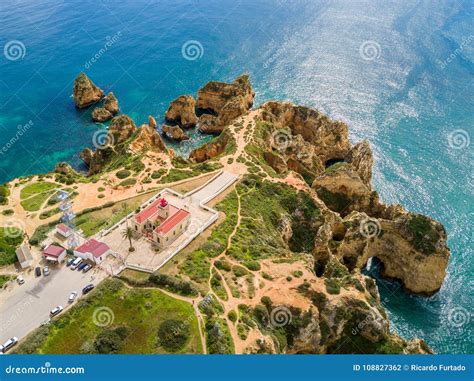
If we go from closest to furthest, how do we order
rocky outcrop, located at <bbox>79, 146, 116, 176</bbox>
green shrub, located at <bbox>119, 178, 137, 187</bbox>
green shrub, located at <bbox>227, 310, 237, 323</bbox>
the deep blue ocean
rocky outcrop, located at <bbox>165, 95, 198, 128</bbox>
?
green shrub, located at <bbox>227, 310, 237, 323</bbox> < green shrub, located at <bbox>119, 178, 137, 187</bbox> < the deep blue ocean < rocky outcrop, located at <bbox>79, 146, 116, 176</bbox> < rocky outcrop, located at <bbox>165, 95, 198, 128</bbox>

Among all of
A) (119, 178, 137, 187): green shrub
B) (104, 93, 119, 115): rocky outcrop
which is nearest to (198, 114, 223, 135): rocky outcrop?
(104, 93, 119, 115): rocky outcrop

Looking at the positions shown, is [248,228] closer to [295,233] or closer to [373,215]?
[295,233]

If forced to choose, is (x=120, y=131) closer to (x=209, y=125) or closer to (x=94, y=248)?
(x=209, y=125)

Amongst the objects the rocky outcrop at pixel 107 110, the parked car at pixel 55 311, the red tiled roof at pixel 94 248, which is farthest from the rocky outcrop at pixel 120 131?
the parked car at pixel 55 311

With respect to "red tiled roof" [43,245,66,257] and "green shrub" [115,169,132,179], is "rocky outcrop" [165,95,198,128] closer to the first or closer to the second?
"green shrub" [115,169,132,179]

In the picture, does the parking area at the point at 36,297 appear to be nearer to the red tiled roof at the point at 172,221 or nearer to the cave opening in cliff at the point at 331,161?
the red tiled roof at the point at 172,221

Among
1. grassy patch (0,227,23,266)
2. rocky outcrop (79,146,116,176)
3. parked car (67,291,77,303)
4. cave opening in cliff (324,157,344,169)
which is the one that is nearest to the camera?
parked car (67,291,77,303)
